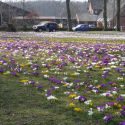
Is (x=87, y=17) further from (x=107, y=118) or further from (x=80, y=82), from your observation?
(x=107, y=118)

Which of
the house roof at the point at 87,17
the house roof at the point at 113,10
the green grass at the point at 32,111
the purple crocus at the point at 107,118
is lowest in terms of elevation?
the purple crocus at the point at 107,118

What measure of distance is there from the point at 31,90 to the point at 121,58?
20.8 feet

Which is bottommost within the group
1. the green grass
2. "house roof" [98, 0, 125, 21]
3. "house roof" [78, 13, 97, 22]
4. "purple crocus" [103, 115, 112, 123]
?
"purple crocus" [103, 115, 112, 123]

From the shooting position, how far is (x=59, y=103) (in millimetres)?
7438

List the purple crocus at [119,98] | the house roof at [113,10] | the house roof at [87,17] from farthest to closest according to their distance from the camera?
the house roof at [87,17]
the house roof at [113,10]
the purple crocus at [119,98]

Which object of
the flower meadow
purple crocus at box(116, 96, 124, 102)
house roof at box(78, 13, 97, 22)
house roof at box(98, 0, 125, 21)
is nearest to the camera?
the flower meadow

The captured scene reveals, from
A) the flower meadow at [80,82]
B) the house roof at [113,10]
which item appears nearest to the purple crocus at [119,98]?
the flower meadow at [80,82]

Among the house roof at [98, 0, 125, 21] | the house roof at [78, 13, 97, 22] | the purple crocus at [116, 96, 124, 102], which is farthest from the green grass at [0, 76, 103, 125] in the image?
the house roof at [78, 13, 97, 22]

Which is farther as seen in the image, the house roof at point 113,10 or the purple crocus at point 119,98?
the house roof at point 113,10

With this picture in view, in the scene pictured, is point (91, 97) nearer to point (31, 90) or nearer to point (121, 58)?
point (31, 90)

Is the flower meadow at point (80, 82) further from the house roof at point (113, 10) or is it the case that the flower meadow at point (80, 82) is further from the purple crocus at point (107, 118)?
the house roof at point (113, 10)

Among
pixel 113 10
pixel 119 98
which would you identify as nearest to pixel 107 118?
pixel 119 98

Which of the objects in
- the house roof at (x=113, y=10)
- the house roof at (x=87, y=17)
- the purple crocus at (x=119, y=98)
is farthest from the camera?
the house roof at (x=87, y=17)

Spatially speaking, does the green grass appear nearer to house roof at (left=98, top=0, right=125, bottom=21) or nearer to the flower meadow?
the flower meadow
